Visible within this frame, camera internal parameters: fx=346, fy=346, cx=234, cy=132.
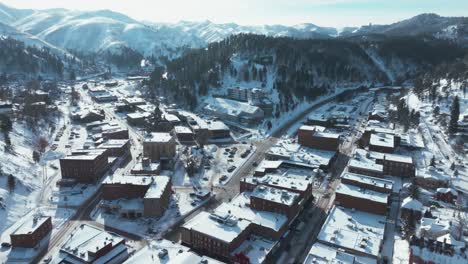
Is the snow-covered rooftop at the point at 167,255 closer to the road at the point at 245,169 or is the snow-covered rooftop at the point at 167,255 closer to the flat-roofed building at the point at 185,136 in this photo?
the road at the point at 245,169

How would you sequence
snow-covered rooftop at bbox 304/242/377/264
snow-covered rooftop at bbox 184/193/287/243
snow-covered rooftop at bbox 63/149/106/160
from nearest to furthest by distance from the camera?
snow-covered rooftop at bbox 304/242/377/264, snow-covered rooftop at bbox 184/193/287/243, snow-covered rooftop at bbox 63/149/106/160

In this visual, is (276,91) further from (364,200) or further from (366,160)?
(364,200)

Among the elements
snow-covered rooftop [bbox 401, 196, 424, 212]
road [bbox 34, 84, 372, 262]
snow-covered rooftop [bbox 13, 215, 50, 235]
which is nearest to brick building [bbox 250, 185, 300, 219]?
road [bbox 34, 84, 372, 262]

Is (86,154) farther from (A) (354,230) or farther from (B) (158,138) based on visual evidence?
(A) (354,230)

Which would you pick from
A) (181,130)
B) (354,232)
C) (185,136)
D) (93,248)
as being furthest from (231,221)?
(181,130)

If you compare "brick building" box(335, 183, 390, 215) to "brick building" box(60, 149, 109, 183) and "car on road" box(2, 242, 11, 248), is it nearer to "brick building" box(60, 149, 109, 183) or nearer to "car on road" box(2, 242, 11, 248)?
"brick building" box(60, 149, 109, 183)

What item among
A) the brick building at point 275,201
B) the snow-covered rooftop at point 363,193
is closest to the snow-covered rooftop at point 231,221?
the brick building at point 275,201
